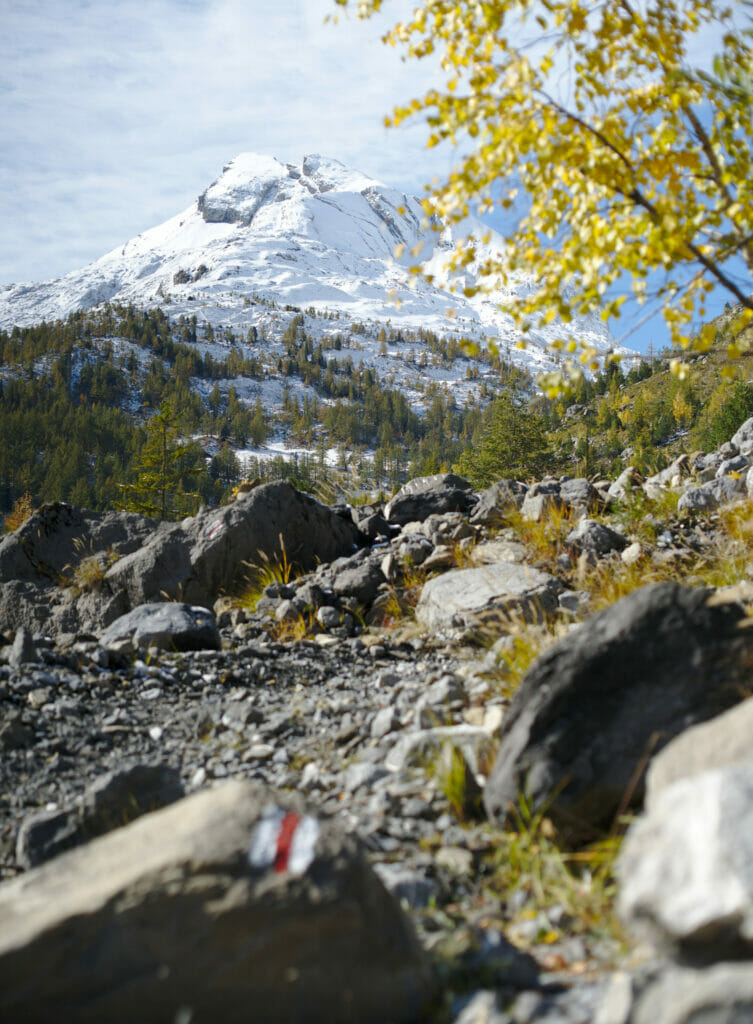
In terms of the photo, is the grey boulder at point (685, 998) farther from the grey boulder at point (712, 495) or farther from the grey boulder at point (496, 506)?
the grey boulder at point (496, 506)

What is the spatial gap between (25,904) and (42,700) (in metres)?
3.38

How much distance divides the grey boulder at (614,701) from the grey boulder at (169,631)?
13.9ft

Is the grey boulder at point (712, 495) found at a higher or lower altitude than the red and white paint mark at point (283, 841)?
higher

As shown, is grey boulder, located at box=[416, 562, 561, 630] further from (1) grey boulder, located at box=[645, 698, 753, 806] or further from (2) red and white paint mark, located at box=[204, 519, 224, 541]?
(2) red and white paint mark, located at box=[204, 519, 224, 541]

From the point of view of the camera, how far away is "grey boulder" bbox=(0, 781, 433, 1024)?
187 cm

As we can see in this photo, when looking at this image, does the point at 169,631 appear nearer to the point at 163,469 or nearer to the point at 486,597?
the point at 486,597

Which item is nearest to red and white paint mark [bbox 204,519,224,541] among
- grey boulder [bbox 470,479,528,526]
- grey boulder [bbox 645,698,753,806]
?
grey boulder [bbox 470,479,528,526]

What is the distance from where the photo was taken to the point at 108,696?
217 inches

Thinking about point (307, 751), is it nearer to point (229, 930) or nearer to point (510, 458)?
point (229, 930)

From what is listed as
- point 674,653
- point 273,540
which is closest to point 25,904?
point 674,653

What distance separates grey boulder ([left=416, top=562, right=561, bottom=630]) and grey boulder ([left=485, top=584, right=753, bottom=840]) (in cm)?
235

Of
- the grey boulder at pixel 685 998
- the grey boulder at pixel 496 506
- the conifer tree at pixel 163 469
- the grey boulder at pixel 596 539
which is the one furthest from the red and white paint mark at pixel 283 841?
the conifer tree at pixel 163 469

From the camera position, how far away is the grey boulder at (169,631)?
6645mm

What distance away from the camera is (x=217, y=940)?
6.41 ft
